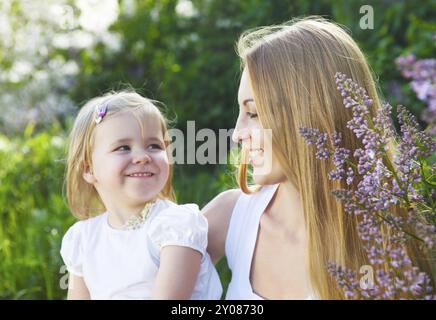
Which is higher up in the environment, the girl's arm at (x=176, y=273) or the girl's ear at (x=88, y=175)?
the girl's ear at (x=88, y=175)

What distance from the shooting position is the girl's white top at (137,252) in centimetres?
222

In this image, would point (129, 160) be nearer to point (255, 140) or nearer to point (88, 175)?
point (88, 175)

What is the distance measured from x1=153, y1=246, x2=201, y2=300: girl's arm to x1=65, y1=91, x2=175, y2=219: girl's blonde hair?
39 centimetres

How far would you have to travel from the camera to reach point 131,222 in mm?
2385

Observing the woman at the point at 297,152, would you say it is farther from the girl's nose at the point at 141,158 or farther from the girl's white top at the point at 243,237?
the girl's nose at the point at 141,158

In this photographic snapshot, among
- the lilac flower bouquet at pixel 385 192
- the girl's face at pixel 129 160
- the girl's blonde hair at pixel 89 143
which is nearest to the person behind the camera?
the lilac flower bouquet at pixel 385 192

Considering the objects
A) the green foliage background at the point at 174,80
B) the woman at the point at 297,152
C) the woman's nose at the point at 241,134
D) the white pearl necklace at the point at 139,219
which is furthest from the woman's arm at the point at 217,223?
the green foliage background at the point at 174,80

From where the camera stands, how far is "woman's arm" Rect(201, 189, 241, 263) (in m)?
2.56

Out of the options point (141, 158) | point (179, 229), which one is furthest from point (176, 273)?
point (141, 158)

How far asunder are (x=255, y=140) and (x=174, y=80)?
342cm

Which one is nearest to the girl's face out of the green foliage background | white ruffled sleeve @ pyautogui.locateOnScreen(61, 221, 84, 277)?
white ruffled sleeve @ pyautogui.locateOnScreen(61, 221, 84, 277)

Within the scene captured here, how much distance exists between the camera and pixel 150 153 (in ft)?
7.77
